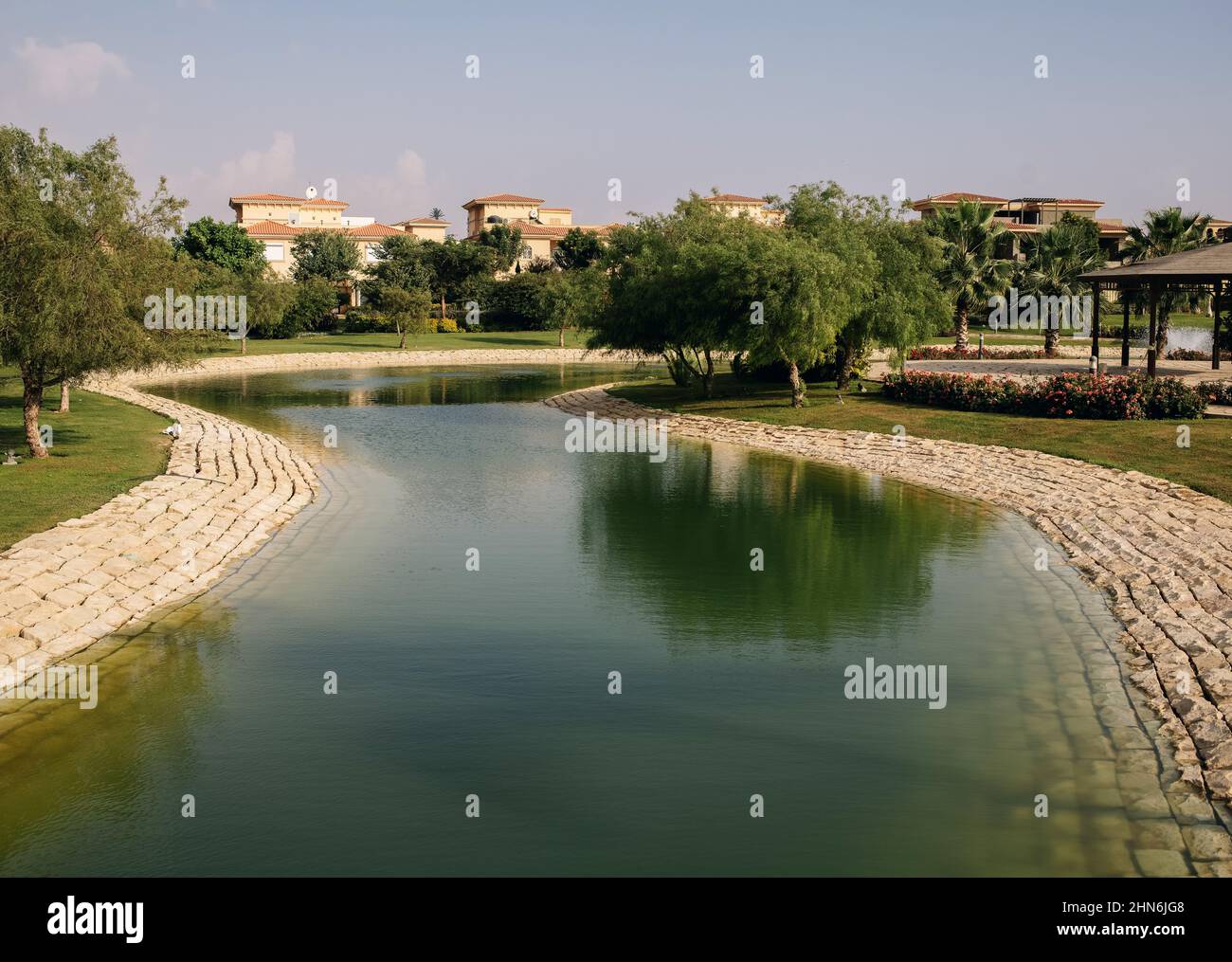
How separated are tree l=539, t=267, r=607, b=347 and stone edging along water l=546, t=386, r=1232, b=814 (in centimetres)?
1315

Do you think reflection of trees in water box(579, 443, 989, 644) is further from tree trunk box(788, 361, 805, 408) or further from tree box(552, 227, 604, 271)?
tree box(552, 227, 604, 271)

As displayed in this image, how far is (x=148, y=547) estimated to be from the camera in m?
19.8

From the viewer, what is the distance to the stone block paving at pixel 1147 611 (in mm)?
10750

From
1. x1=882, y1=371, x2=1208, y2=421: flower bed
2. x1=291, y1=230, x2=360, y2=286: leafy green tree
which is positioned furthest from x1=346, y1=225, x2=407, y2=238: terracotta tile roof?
x1=882, y1=371, x2=1208, y2=421: flower bed

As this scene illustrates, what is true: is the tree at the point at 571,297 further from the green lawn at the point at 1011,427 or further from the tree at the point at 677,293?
the green lawn at the point at 1011,427

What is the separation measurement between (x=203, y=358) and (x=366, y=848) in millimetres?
64444

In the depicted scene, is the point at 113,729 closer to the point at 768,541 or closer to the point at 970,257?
the point at 768,541

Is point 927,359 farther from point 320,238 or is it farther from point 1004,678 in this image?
point 320,238

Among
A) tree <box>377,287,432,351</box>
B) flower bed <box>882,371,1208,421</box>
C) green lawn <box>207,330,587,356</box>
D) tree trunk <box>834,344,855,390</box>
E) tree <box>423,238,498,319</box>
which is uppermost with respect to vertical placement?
tree <box>423,238,498,319</box>

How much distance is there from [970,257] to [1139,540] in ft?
116

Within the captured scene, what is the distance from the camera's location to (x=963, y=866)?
9.95 metres

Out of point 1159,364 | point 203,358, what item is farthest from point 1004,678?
point 203,358

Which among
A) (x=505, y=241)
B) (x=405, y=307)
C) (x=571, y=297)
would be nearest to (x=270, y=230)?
(x=505, y=241)

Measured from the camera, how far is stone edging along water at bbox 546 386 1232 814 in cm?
1284
